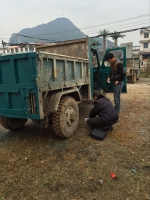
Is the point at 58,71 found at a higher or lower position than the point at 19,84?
higher

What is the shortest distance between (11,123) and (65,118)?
1391mm

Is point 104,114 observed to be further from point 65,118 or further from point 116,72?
point 116,72

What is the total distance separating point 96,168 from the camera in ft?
8.66

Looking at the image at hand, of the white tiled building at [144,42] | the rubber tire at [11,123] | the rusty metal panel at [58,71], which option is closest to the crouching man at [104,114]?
the rusty metal panel at [58,71]

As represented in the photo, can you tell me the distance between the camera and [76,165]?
2744 mm

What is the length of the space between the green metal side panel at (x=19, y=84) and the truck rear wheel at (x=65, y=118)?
53 centimetres

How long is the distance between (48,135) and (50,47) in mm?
2851

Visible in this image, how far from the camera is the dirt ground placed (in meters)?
2.17

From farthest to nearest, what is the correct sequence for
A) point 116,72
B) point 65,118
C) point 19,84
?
point 116,72 → point 65,118 → point 19,84

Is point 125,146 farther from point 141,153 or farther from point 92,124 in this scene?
point 92,124

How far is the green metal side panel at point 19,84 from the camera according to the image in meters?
2.78

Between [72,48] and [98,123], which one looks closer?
[98,123]

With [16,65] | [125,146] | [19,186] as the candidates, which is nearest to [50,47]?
[16,65]

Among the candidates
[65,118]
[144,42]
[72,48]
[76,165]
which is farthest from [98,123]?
[144,42]
